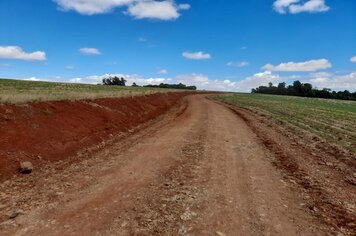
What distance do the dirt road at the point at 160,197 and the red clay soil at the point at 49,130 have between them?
93 cm

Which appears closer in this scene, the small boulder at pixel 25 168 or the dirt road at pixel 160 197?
the dirt road at pixel 160 197

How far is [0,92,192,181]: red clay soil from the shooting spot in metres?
9.95

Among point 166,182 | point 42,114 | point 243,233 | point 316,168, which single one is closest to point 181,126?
point 42,114

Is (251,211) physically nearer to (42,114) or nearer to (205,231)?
(205,231)

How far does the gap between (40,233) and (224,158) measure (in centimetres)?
614

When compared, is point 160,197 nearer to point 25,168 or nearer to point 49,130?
point 25,168

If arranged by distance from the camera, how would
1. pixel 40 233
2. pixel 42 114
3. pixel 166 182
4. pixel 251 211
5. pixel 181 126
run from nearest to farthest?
pixel 40 233 < pixel 251 211 < pixel 166 182 < pixel 42 114 < pixel 181 126

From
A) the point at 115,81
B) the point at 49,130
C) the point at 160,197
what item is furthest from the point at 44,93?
the point at 115,81

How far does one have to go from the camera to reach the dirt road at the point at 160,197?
559 cm

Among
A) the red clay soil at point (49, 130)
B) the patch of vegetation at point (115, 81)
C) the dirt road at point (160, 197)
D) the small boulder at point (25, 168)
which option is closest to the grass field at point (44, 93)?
the red clay soil at point (49, 130)

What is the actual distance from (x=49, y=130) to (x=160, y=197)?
7063 mm

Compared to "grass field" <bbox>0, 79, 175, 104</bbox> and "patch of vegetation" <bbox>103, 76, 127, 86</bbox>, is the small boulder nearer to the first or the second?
"grass field" <bbox>0, 79, 175, 104</bbox>

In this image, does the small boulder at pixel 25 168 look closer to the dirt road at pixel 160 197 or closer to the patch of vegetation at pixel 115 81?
the dirt road at pixel 160 197

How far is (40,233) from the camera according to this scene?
17.4 ft
